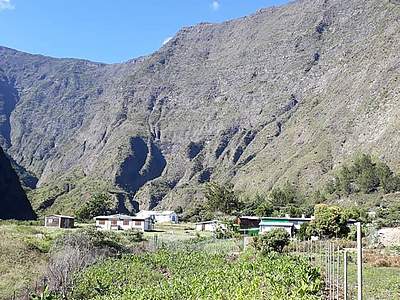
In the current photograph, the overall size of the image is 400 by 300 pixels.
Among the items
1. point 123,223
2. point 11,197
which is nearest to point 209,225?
point 123,223

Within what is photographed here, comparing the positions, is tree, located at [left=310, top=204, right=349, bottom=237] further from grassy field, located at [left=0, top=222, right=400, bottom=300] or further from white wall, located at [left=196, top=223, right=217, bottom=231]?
white wall, located at [left=196, top=223, right=217, bottom=231]

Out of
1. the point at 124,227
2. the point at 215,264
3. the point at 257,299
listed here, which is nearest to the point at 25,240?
the point at 215,264

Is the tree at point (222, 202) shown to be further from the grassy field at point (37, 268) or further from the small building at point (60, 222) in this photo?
the grassy field at point (37, 268)

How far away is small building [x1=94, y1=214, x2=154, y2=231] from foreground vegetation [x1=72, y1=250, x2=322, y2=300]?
3824 cm

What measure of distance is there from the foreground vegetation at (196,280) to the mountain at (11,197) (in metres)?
57.9

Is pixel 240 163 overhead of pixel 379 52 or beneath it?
beneath

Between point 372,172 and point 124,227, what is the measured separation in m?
39.0

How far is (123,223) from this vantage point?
3147 inches

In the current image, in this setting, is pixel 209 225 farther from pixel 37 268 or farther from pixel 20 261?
pixel 37 268

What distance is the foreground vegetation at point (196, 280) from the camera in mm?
18188

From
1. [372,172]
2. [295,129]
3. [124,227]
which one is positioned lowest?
[124,227]

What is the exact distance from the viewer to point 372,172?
86.1 meters

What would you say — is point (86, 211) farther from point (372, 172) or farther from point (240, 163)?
point (240, 163)

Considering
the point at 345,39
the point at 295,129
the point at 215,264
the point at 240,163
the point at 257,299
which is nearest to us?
the point at 257,299
